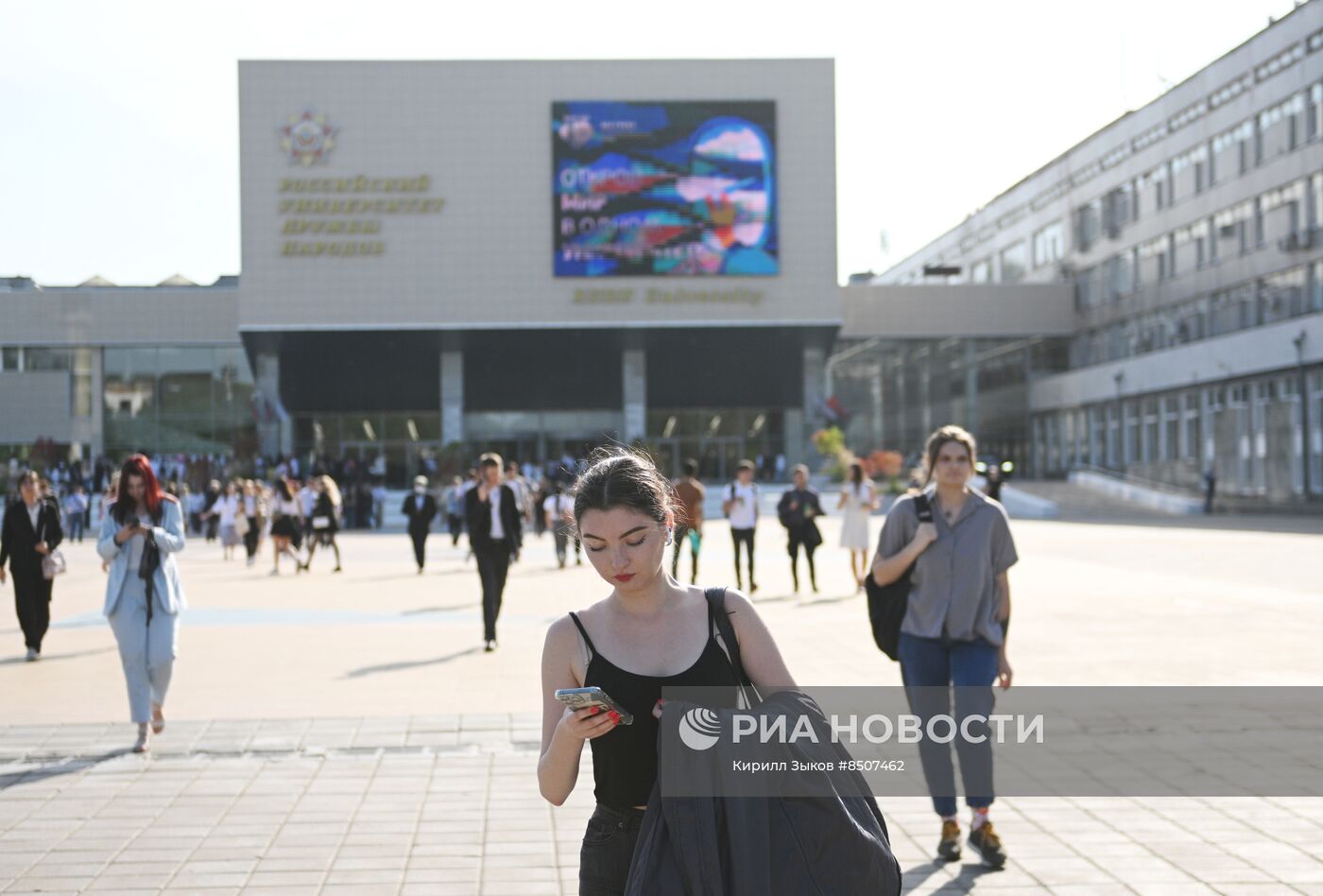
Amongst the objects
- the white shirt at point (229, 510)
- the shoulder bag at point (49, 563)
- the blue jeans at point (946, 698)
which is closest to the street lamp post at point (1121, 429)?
the white shirt at point (229, 510)

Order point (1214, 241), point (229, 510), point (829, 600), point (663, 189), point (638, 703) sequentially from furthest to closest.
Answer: point (663, 189)
point (1214, 241)
point (229, 510)
point (829, 600)
point (638, 703)

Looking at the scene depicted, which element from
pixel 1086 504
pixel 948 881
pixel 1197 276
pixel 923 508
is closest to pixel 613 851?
pixel 948 881

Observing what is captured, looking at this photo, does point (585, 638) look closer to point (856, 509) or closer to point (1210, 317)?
point (856, 509)

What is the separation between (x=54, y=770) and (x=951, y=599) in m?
4.95

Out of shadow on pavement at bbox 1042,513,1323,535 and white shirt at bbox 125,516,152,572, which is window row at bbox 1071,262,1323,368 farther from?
white shirt at bbox 125,516,152,572

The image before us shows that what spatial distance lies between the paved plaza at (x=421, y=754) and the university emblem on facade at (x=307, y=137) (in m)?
46.0

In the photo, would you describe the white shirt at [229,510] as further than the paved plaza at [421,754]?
Yes

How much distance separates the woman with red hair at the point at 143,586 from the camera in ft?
29.7

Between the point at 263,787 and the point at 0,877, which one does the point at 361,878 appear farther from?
the point at 263,787

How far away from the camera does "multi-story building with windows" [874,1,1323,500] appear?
4816 cm

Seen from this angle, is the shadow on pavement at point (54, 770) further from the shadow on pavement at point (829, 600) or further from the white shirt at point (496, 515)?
the shadow on pavement at point (829, 600)

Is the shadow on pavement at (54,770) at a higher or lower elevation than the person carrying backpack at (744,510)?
lower

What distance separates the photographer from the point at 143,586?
9219 mm

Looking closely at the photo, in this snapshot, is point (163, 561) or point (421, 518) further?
point (421, 518)
